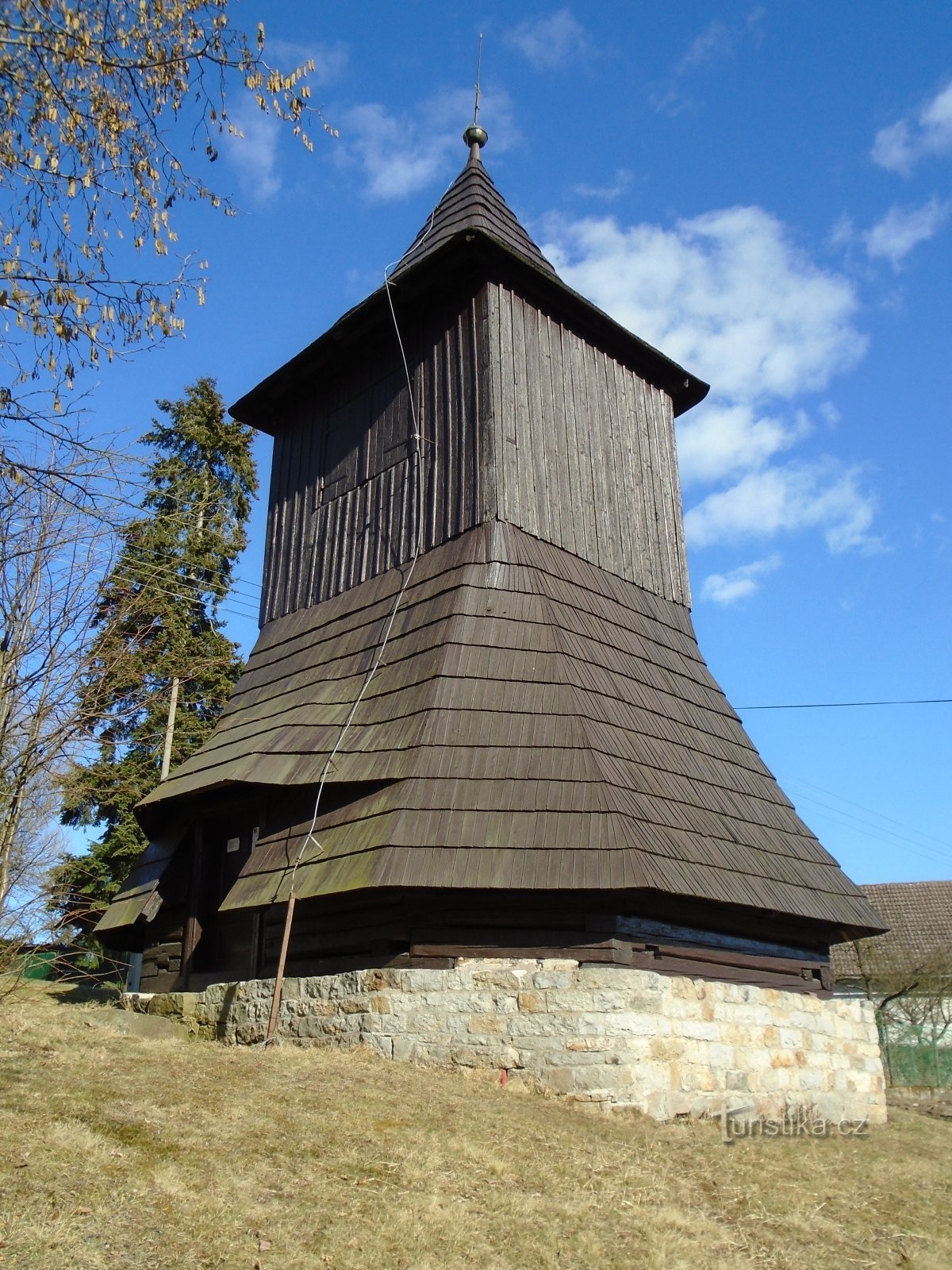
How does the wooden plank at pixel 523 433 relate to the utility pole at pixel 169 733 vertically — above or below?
above

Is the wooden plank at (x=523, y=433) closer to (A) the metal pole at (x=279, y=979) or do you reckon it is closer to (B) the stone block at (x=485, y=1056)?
(A) the metal pole at (x=279, y=979)

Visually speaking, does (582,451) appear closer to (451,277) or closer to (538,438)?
(538,438)

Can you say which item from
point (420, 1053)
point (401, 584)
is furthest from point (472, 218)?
point (420, 1053)

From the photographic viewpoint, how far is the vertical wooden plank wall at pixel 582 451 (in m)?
12.0

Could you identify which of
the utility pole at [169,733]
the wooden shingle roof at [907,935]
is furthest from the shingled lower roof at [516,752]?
the wooden shingle roof at [907,935]

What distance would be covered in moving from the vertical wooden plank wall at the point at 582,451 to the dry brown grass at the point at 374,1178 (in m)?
6.26

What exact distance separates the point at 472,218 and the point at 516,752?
7.72 meters

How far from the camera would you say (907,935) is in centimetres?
2733

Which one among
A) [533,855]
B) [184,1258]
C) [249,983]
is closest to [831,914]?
[533,855]

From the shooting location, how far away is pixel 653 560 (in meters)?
13.6

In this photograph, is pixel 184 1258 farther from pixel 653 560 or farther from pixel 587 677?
pixel 653 560

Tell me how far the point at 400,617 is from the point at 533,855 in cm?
374

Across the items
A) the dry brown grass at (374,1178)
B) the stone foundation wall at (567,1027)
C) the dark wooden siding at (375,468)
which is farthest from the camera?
the dark wooden siding at (375,468)

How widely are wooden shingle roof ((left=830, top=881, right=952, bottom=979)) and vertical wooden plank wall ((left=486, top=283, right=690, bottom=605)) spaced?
39.5ft
